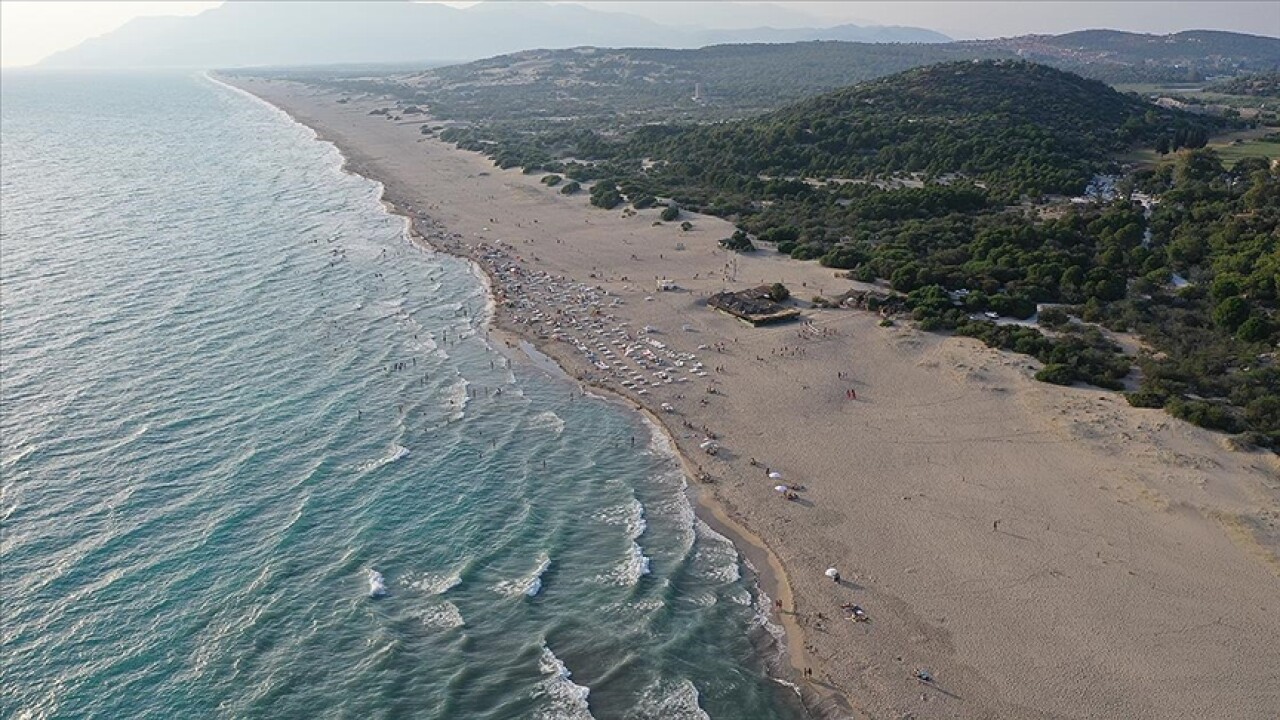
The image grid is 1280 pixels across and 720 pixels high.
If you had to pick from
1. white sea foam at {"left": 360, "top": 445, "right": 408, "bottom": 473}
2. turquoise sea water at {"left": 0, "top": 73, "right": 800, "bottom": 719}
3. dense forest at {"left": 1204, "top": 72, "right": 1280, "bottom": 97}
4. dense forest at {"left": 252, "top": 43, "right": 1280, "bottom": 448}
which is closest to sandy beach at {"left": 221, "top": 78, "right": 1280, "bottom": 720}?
turquoise sea water at {"left": 0, "top": 73, "right": 800, "bottom": 719}

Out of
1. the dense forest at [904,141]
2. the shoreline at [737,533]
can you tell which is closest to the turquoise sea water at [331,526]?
the shoreline at [737,533]

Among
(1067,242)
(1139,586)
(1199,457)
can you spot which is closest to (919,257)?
(1067,242)

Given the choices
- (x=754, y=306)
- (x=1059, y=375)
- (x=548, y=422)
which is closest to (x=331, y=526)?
(x=548, y=422)

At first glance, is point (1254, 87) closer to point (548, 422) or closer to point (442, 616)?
point (548, 422)

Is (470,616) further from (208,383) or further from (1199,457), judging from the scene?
(1199,457)

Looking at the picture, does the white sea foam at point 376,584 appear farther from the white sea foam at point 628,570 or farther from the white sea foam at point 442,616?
the white sea foam at point 628,570

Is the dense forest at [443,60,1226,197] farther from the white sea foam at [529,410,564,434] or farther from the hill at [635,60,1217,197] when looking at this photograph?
the white sea foam at [529,410,564,434]

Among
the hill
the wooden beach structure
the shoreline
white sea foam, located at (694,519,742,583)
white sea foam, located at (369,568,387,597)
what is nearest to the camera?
the shoreline
